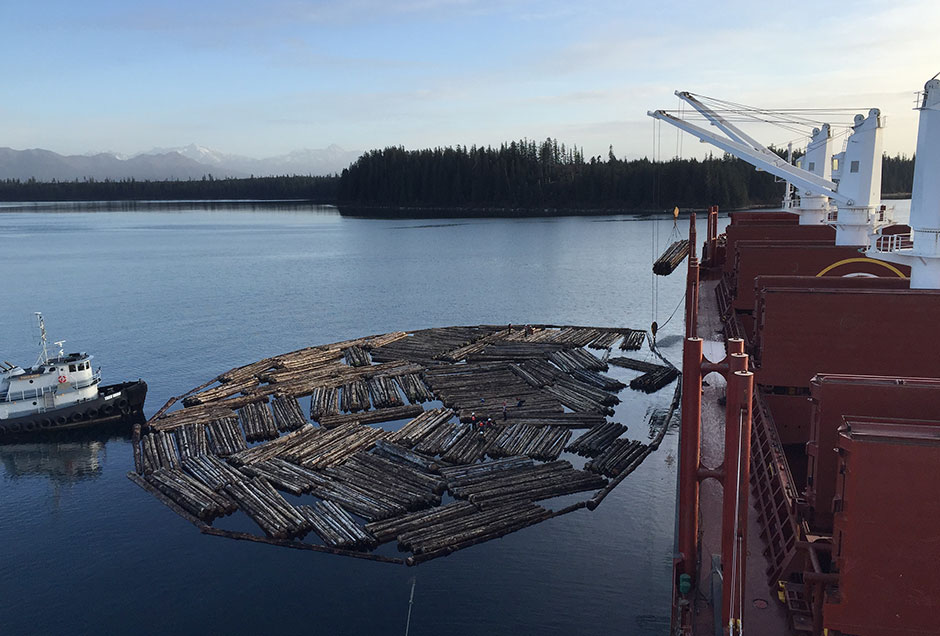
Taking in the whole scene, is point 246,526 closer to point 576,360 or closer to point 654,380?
point 654,380

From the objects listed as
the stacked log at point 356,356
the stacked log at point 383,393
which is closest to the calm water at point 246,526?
the stacked log at point 356,356

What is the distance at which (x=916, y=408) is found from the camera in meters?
11.2

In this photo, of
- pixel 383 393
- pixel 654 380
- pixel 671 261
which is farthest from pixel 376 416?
pixel 671 261

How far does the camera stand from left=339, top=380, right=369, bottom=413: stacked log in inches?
1427

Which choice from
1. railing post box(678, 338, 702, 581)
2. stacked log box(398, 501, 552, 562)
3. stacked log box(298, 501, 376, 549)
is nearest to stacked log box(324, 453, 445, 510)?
stacked log box(298, 501, 376, 549)

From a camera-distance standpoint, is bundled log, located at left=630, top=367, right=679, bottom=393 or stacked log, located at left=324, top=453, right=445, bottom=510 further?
bundled log, located at left=630, top=367, right=679, bottom=393

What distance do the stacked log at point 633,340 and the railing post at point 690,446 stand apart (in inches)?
1497

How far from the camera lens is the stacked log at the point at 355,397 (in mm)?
36250

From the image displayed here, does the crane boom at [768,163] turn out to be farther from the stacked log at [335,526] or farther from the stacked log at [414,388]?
the stacked log at [335,526]

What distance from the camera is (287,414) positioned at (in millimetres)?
35031

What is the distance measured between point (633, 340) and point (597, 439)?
20906 mm

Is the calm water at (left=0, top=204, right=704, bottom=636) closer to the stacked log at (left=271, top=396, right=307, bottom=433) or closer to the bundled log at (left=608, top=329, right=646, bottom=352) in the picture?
the bundled log at (left=608, top=329, right=646, bottom=352)

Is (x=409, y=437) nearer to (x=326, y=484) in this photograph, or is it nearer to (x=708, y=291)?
(x=326, y=484)

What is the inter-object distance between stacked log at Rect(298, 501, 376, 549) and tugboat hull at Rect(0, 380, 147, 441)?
17468 mm
